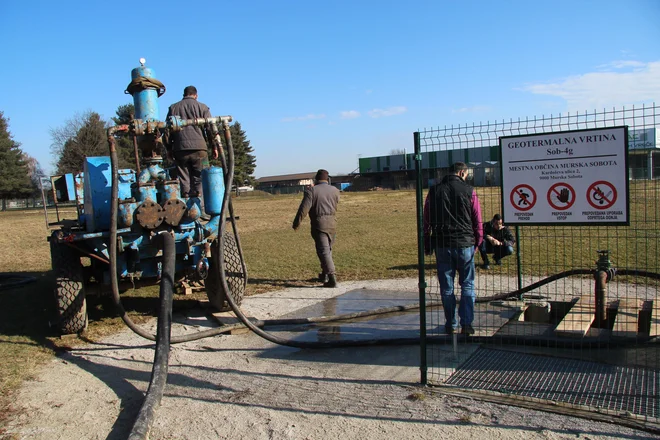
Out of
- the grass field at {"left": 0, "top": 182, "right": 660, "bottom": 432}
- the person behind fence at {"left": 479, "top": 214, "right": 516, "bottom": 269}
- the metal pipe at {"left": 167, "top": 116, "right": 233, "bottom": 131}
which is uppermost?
the metal pipe at {"left": 167, "top": 116, "right": 233, "bottom": 131}

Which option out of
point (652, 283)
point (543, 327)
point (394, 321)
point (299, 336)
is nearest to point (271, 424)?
point (299, 336)

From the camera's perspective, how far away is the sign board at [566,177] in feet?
13.9

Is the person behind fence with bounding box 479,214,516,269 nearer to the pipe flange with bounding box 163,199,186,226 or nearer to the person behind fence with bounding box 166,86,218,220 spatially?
the person behind fence with bounding box 166,86,218,220

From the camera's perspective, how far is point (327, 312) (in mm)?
7055

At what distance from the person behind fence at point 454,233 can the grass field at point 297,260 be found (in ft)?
0.88

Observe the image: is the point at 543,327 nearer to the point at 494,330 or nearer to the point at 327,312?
the point at 494,330

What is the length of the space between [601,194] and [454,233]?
4.99 ft

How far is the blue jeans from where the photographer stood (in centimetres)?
545

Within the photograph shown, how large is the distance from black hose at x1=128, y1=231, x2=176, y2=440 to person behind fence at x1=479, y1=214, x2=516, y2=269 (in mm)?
6412

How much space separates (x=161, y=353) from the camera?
4.60 m

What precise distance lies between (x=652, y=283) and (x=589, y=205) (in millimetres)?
4677

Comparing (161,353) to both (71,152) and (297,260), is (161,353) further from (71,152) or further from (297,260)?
(71,152)

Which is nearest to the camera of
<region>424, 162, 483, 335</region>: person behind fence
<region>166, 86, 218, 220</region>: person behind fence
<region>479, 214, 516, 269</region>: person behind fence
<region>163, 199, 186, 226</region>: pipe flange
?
<region>424, 162, 483, 335</region>: person behind fence

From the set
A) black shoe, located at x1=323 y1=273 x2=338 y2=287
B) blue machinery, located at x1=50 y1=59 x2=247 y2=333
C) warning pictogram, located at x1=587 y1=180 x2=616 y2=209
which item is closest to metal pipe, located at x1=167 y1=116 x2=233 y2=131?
blue machinery, located at x1=50 y1=59 x2=247 y2=333
